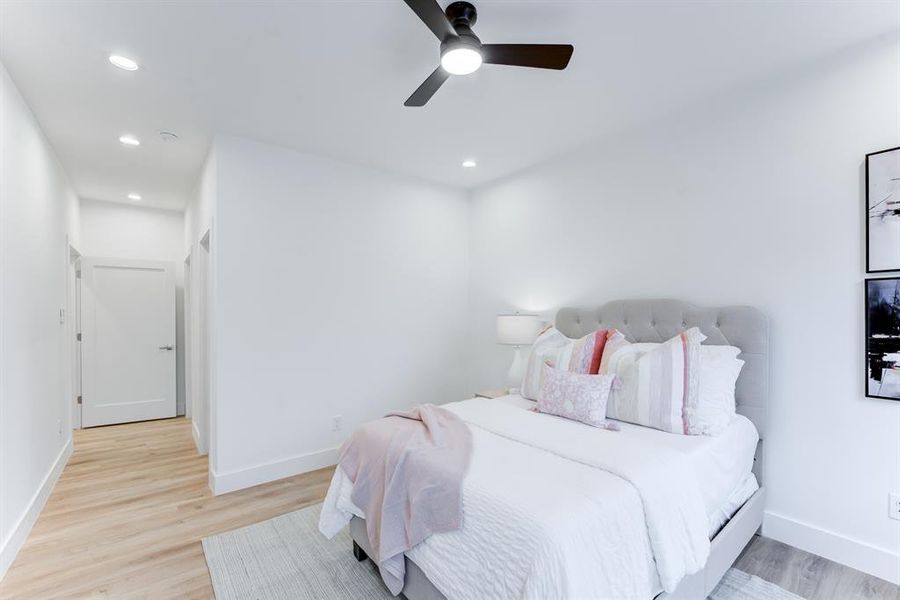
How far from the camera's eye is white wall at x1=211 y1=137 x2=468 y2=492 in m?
3.11

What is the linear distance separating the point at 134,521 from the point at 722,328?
391cm

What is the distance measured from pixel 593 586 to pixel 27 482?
335 cm

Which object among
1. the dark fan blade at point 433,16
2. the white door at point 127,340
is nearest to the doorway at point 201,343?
the white door at point 127,340

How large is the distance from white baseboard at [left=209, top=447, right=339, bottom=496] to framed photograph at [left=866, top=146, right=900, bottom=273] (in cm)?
379

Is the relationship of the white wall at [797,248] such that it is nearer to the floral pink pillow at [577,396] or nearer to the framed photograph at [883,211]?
the framed photograph at [883,211]

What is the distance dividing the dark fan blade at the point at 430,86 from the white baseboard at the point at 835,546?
9.83 ft

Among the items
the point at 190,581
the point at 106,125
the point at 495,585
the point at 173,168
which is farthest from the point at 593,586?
the point at 173,168

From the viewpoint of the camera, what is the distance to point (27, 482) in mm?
2559

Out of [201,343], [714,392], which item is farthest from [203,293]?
[714,392]

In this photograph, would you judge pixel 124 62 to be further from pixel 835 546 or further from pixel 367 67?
pixel 835 546

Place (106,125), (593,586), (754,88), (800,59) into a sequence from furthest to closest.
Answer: (106,125)
(754,88)
(800,59)
(593,586)

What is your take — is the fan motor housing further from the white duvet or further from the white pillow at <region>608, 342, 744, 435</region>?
the white pillow at <region>608, 342, 744, 435</region>

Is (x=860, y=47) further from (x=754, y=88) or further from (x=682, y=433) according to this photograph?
(x=682, y=433)

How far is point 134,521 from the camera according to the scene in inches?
104
